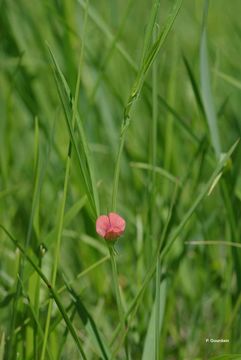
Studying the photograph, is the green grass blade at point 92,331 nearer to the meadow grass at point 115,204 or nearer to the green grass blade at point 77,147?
the meadow grass at point 115,204

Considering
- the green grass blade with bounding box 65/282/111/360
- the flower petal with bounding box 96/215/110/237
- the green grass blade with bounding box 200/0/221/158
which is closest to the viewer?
the flower petal with bounding box 96/215/110/237

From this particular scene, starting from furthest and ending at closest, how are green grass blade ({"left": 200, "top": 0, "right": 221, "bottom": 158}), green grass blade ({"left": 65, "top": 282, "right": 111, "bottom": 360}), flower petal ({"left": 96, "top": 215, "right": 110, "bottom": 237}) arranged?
1. green grass blade ({"left": 200, "top": 0, "right": 221, "bottom": 158})
2. green grass blade ({"left": 65, "top": 282, "right": 111, "bottom": 360})
3. flower petal ({"left": 96, "top": 215, "right": 110, "bottom": 237})

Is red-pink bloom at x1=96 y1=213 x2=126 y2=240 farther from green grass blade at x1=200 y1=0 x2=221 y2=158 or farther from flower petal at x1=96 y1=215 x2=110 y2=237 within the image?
green grass blade at x1=200 y1=0 x2=221 y2=158

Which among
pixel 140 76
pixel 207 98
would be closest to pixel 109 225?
pixel 140 76

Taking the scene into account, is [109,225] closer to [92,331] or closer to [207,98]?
[92,331]

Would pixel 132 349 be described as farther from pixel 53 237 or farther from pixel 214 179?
pixel 214 179

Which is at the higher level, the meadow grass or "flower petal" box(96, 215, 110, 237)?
"flower petal" box(96, 215, 110, 237)

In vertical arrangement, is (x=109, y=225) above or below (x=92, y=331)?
above

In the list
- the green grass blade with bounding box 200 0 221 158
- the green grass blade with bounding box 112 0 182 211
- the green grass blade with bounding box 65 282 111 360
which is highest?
the green grass blade with bounding box 112 0 182 211

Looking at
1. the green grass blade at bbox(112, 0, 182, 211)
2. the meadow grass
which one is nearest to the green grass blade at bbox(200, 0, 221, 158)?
the meadow grass

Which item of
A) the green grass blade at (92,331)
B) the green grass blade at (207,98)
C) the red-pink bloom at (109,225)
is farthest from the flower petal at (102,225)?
the green grass blade at (207,98)
